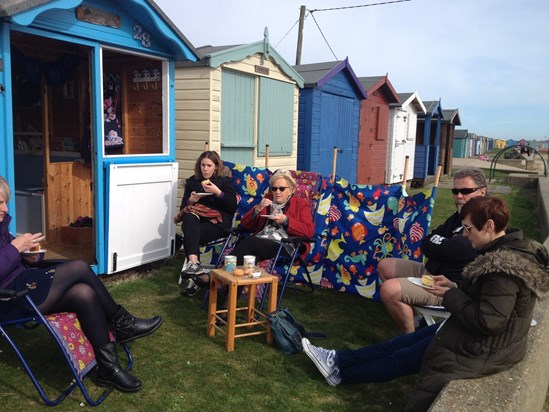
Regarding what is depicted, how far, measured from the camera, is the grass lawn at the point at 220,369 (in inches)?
107

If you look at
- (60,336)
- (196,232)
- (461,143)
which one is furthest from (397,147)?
(461,143)

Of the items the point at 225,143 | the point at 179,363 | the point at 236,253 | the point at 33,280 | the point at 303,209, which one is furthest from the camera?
the point at 225,143

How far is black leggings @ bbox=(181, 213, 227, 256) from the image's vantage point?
4.30m

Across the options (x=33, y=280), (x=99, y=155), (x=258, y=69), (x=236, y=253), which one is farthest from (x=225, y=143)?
(x=33, y=280)

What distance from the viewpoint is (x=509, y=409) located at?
1.92 meters

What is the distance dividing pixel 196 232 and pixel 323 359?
1820 mm

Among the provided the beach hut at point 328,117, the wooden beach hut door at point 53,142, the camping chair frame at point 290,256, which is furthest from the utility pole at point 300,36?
the camping chair frame at point 290,256

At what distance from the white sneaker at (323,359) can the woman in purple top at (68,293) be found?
0.99 meters

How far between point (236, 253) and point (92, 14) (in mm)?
2265

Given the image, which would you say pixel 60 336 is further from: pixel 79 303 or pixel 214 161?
pixel 214 161

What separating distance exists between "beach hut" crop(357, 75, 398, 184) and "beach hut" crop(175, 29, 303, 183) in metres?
4.13

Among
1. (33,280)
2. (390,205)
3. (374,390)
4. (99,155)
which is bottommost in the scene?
(374,390)

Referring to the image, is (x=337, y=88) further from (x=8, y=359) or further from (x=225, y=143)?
(x=8, y=359)

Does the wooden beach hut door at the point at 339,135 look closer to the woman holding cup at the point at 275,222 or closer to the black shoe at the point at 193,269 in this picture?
the woman holding cup at the point at 275,222
